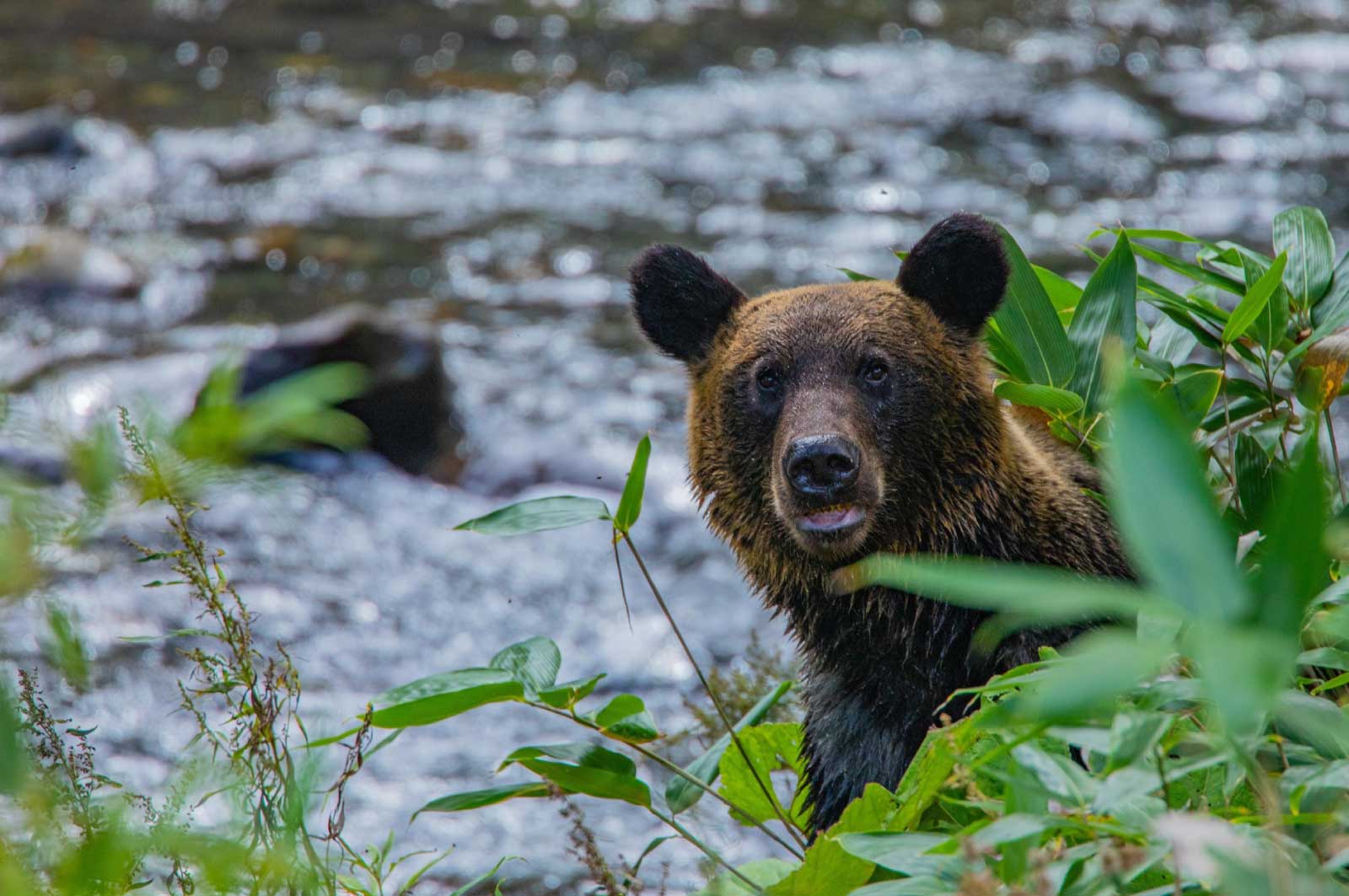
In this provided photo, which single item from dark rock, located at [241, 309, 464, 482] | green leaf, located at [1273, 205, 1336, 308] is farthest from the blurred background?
green leaf, located at [1273, 205, 1336, 308]

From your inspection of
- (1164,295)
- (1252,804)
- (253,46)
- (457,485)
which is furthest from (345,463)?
(253,46)

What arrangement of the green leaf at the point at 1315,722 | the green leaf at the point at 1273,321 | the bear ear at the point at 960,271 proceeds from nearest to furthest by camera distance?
the green leaf at the point at 1315,722 → the green leaf at the point at 1273,321 → the bear ear at the point at 960,271

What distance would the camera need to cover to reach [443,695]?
8.35 feet

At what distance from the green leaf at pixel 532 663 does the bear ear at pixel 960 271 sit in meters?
1.52

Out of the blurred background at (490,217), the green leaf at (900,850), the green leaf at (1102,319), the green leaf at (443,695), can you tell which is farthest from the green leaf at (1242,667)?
the blurred background at (490,217)

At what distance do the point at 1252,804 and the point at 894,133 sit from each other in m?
11.0

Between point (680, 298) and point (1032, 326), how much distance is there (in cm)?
108

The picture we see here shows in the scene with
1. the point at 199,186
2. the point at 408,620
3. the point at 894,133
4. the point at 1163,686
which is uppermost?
the point at 1163,686

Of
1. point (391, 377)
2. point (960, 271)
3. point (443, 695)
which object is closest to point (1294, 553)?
point (443, 695)

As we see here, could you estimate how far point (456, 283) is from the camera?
10.8 meters

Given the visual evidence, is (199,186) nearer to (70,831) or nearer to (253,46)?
(253,46)

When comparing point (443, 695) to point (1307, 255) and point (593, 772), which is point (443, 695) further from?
point (1307, 255)

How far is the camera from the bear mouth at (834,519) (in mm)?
3525

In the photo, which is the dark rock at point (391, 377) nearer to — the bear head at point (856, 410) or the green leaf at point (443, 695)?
the bear head at point (856, 410)
